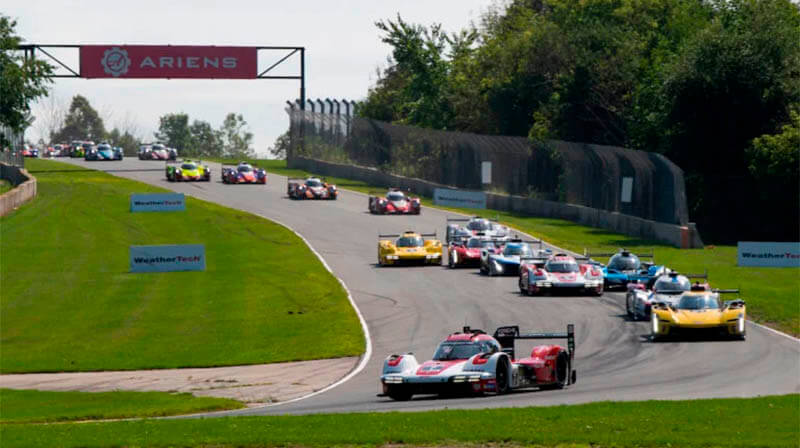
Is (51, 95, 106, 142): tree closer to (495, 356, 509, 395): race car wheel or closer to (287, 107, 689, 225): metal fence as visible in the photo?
(287, 107, 689, 225): metal fence

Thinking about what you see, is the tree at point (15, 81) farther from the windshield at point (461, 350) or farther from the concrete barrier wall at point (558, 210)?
the windshield at point (461, 350)

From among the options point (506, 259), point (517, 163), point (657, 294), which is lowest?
point (506, 259)

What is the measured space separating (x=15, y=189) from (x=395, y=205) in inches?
821

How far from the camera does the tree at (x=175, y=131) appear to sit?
185375 millimetres

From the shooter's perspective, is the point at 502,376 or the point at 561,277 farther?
the point at 561,277

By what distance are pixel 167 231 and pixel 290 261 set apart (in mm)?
13596

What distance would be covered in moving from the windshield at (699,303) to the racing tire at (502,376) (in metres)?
9.74

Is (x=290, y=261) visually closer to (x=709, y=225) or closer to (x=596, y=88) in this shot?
(x=709, y=225)

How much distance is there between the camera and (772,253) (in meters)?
45.2

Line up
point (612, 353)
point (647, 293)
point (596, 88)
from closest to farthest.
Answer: point (612, 353)
point (647, 293)
point (596, 88)

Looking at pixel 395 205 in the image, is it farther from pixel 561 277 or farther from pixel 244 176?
pixel 561 277

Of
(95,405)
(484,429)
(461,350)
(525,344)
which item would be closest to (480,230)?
(525,344)

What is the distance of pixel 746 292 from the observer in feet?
130

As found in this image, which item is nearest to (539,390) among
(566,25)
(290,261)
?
(290,261)
